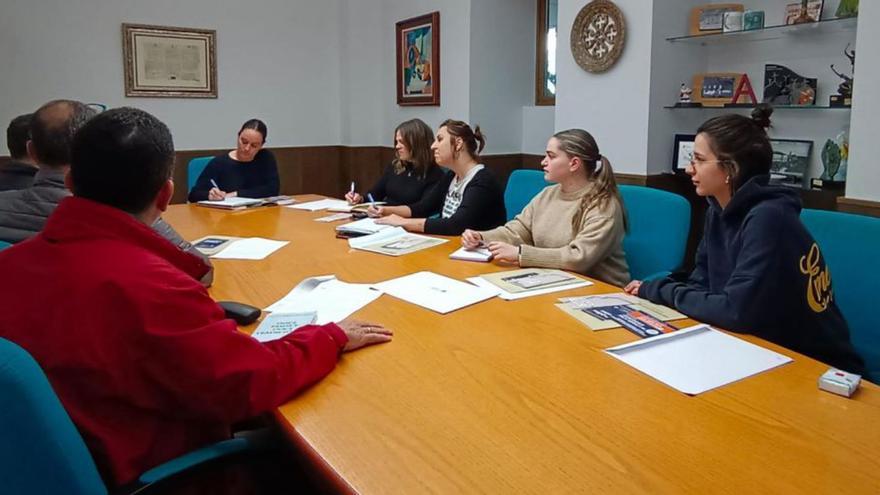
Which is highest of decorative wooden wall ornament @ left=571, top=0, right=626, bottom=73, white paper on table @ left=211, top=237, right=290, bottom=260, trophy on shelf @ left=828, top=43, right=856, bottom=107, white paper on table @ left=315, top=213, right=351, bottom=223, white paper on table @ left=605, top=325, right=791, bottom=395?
decorative wooden wall ornament @ left=571, top=0, right=626, bottom=73

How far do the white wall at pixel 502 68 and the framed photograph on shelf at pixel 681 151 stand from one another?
1571mm

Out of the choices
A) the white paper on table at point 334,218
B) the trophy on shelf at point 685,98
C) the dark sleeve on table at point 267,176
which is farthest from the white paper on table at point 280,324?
the trophy on shelf at point 685,98

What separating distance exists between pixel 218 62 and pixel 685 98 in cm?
356

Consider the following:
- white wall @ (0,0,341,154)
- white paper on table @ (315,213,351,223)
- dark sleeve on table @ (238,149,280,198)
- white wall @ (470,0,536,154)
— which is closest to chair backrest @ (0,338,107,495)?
white paper on table @ (315,213,351,223)

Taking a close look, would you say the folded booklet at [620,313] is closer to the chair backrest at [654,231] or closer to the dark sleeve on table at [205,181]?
the chair backrest at [654,231]

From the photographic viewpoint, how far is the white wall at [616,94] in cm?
362

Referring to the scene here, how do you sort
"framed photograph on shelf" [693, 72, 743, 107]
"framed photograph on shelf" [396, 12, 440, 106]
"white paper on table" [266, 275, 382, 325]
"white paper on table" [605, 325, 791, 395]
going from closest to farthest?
"white paper on table" [605, 325, 791, 395]
"white paper on table" [266, 275, 382, 325]
"framed photograph on shelf" [693, 72, 743, 107]
"framed photograph on shelf" [396, 12, 440, 106]

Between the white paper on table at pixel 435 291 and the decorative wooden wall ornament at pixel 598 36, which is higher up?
the decorative wooden wall ornament at pixel 598 36

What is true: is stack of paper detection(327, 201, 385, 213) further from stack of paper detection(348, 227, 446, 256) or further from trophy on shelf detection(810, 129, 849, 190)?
trophy on shelf detection(810, 129, 849, 190)

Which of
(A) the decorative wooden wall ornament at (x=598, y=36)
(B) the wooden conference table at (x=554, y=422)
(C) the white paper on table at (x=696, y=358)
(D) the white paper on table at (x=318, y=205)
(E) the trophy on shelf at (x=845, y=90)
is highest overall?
(A) the decorative wooden wall ornament at (x=598, y=36)

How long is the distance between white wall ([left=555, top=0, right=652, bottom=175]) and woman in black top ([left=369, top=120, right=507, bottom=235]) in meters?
1.03

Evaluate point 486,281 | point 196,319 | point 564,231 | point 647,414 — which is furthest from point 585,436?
point 564,231

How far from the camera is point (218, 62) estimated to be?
5309 mm

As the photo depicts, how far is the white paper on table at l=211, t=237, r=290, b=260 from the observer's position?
7.68ft
